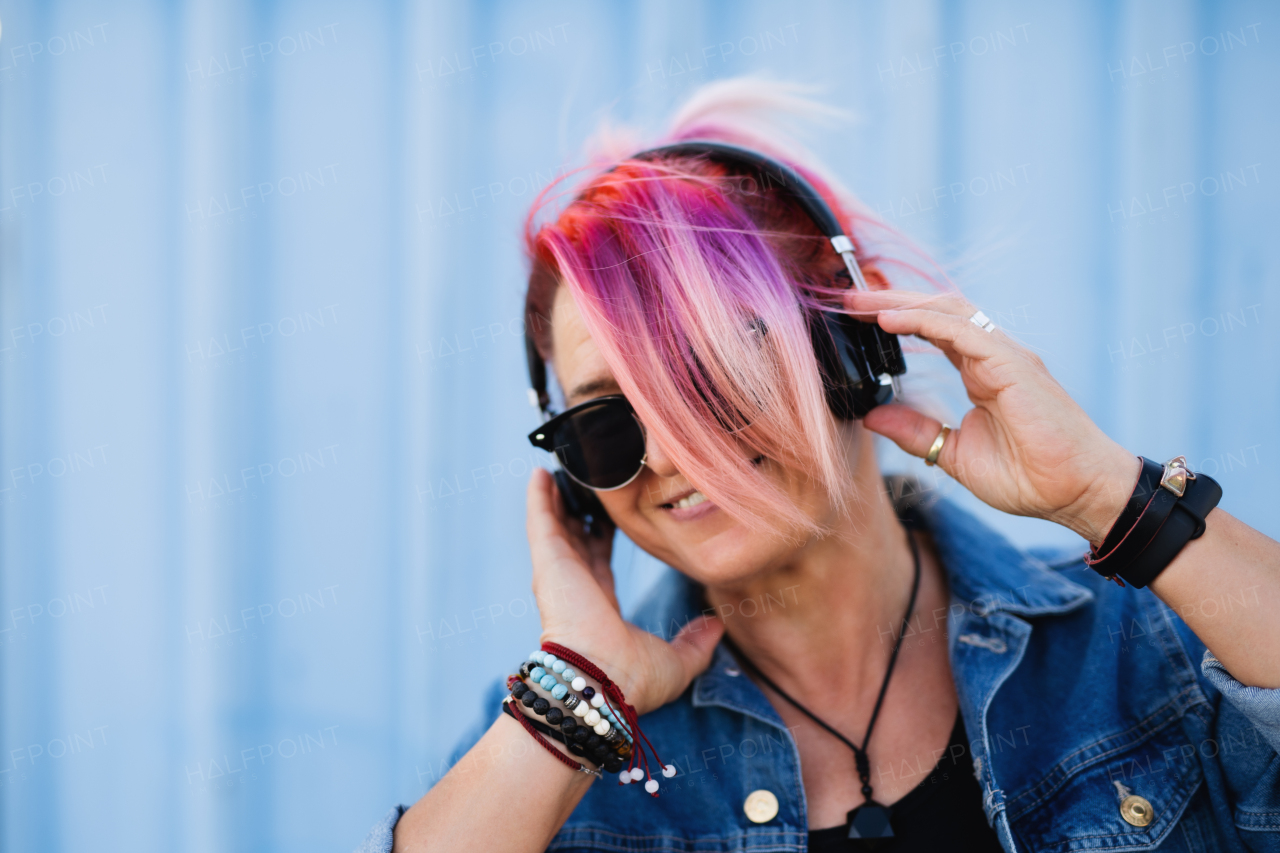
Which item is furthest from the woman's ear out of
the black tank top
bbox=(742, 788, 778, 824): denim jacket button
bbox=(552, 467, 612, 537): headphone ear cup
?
bbox=(742, 788, 778, 824): denim jacket button

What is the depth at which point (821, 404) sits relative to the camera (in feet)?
3.32

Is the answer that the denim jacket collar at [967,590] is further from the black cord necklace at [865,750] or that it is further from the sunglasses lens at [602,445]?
the sunglasses lens at [602,445]

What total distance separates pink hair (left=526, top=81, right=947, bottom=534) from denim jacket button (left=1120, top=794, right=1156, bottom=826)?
0.55 metres

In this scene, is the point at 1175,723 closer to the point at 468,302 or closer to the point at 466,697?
the point at 466,697

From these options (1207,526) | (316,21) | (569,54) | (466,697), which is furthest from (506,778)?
(316,21)

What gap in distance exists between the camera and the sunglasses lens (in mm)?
1091

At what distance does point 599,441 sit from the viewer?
3.64ft

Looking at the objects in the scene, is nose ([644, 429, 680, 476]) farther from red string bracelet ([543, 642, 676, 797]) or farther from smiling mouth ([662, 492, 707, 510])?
red string bracelet ([543, 642, 676, 797])

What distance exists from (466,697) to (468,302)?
0.91 meters

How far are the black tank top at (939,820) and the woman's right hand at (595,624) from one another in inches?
12.2

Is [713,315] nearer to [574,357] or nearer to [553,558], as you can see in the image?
[574,357]

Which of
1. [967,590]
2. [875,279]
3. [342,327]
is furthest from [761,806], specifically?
[342,327]

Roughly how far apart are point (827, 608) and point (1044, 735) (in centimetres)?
35

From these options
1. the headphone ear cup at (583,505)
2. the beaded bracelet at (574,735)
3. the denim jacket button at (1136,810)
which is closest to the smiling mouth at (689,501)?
the headphone ear cup at (583,505)
